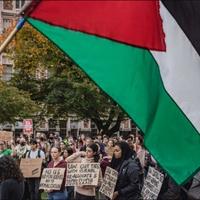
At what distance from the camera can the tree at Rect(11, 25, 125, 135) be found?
4231cm

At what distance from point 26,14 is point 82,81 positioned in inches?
1524

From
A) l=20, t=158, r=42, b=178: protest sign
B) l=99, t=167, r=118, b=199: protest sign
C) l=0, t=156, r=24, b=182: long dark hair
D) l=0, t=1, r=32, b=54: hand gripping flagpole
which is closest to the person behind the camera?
l=0, t=1, r=32, b=54: hand gripping flagpole

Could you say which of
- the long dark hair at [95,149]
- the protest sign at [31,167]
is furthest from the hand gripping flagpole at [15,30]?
the protest sign at [31,167]

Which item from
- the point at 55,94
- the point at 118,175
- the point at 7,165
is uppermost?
the point at 7,165

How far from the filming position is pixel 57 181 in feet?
32.8

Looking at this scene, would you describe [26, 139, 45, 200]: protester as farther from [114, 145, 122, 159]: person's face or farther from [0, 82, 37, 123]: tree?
[0, 82, 37, 123]: tree

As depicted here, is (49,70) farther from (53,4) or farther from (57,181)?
(53,4)

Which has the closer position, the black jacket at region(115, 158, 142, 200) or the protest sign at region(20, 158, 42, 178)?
the black jacket at region(115, 158, 142, 200)

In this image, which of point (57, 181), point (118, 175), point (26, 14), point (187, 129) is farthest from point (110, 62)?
point (57, 181)

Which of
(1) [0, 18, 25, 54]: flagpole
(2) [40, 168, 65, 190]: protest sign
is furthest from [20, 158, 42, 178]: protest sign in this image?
(1) [0, 18, 25, 54]: flagpole

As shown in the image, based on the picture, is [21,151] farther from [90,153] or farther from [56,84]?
[56,84]

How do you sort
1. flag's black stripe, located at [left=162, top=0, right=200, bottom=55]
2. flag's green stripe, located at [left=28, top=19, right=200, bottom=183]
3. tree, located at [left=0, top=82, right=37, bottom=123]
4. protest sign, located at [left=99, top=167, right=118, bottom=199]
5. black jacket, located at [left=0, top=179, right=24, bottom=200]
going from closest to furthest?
1. flag's black stripe, located at [left=162, top=0, right=200, bottom=55]
2. flag's green stripe, located at [left=28, top=19, right=200, bottom=183]
3. black jacket, located at [left=0, top=179, right=24, bottom=200]
4. protest sign, located at [left=99, top=167, right=118, bottom=199]
5. tree, located at [left=0, top=82, right=37, bottom=123]

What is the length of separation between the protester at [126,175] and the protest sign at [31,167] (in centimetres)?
610

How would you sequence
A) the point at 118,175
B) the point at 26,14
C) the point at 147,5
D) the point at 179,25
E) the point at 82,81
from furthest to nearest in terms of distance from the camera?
the point at 82,81 → the point at 118,175 → the point at 179,25 → the point at 147,5 → the point at 26,14
